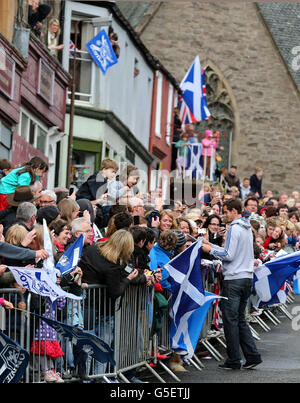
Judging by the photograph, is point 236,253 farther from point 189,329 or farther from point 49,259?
point 49,259

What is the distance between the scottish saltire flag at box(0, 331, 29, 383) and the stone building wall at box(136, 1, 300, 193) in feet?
142

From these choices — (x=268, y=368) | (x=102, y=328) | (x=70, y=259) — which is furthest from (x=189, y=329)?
(x=70, y=259)

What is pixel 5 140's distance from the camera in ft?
71.3

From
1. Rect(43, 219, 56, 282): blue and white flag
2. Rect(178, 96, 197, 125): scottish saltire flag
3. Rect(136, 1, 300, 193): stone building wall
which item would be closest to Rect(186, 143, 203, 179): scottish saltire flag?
Rect(178, 96, 197, 125): scottish saltire flag

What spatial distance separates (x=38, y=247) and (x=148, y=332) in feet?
7.44

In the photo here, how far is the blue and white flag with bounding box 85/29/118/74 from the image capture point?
30.8 meters

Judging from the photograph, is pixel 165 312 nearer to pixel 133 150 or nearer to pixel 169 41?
pixel 133 150

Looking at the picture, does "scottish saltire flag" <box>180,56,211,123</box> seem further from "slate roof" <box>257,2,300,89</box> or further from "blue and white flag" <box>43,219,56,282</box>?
"blue and white flag" <box>43,219,56,282</box>

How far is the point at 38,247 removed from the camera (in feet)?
38.2

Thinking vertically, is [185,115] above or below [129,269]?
above

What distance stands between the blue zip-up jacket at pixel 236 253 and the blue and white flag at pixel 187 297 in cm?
72

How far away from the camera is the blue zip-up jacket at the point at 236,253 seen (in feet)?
49.0

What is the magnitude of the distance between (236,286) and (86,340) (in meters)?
3.98

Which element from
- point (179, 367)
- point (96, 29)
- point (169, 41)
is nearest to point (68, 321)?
point (179, 367)
